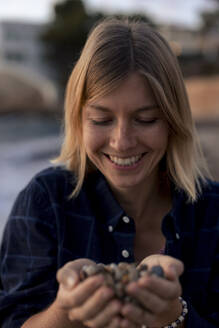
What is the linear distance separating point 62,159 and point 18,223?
1.06 feet

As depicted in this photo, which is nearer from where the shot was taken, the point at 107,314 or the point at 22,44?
the point at 107,314

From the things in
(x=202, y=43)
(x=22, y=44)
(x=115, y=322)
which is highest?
(x=22, y=44)

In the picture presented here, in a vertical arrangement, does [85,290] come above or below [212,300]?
above

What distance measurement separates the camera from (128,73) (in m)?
1.38

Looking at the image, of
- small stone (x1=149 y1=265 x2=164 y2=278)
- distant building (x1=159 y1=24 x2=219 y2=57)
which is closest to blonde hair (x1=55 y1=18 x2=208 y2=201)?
small stone (x1=149 y1=265 x2=164 y2=278)

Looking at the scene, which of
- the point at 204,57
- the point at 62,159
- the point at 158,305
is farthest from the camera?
the point at 204,57

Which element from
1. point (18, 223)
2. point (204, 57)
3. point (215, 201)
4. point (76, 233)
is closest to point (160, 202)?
point (215, 201)

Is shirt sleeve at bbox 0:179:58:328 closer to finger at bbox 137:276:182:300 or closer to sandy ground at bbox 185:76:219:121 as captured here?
finger at bbox 137:276:182:300

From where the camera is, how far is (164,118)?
1491mm

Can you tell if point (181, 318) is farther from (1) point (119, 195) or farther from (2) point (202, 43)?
(2) point (202, 43)

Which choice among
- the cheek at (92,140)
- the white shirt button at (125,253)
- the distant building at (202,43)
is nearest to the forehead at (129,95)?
the cheek at (92,140)

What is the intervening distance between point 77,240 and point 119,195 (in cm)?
24

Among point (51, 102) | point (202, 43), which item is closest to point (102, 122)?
point (51, 102)

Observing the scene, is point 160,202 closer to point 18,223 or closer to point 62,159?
point 62,159
